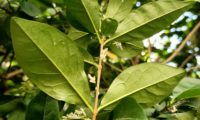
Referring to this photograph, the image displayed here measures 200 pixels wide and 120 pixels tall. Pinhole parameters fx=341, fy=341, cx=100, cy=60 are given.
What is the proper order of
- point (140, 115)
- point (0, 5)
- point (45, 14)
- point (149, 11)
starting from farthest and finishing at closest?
point (45, 14), point (0, 5), point (149, 11), point (140, 115)

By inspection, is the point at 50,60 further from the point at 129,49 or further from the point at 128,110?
the point at 129,49

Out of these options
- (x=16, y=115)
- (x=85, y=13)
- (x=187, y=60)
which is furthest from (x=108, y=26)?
(x=187, y=60)

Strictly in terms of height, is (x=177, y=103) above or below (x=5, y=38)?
above

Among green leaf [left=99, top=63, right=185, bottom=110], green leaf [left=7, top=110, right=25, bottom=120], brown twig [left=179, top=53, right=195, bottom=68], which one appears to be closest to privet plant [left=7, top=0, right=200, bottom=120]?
green leaf [left=99, top=63, right=185, bottom=110]

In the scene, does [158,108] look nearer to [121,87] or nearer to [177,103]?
[177,103]

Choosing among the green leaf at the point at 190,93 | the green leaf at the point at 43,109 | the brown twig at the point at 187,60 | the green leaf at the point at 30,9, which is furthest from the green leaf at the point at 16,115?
the brown twig at the point at 187,60

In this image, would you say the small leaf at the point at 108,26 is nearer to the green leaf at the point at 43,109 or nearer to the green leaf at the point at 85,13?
the green leaf at the point at 85,13

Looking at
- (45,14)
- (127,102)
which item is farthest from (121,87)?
(45,14)

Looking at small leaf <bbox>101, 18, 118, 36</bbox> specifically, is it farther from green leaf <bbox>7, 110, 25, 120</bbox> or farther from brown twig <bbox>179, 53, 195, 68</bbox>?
brown twig <bbox>179, 53, 195, 68</bbox>
